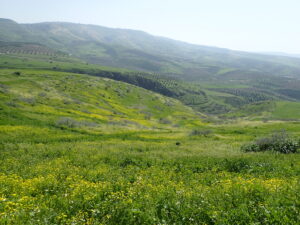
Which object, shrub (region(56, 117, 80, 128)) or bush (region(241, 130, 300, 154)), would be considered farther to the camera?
shrub (region(56, 117, 80, 128))

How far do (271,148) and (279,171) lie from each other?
27.5 feet

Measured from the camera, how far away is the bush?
20.6 meters

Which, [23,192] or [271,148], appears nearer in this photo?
[23,192]

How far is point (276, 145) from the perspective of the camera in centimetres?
2156

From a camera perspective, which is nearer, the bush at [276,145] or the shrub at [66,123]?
the bush at [276,145]

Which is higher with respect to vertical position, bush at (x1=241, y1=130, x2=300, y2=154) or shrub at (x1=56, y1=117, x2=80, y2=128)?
bush at (x1=241, y1=130, x2=300, y2=154)

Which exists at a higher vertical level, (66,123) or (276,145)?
(276,145)

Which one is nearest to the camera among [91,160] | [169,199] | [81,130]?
[169,199]

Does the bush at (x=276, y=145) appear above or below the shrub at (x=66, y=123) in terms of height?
above

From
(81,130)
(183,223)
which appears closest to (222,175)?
(183,223)

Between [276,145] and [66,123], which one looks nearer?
[276,145]

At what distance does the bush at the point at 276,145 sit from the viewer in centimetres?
2056

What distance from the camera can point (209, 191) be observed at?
9805 millimetres

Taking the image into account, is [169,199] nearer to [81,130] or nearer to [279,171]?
[279,171]
